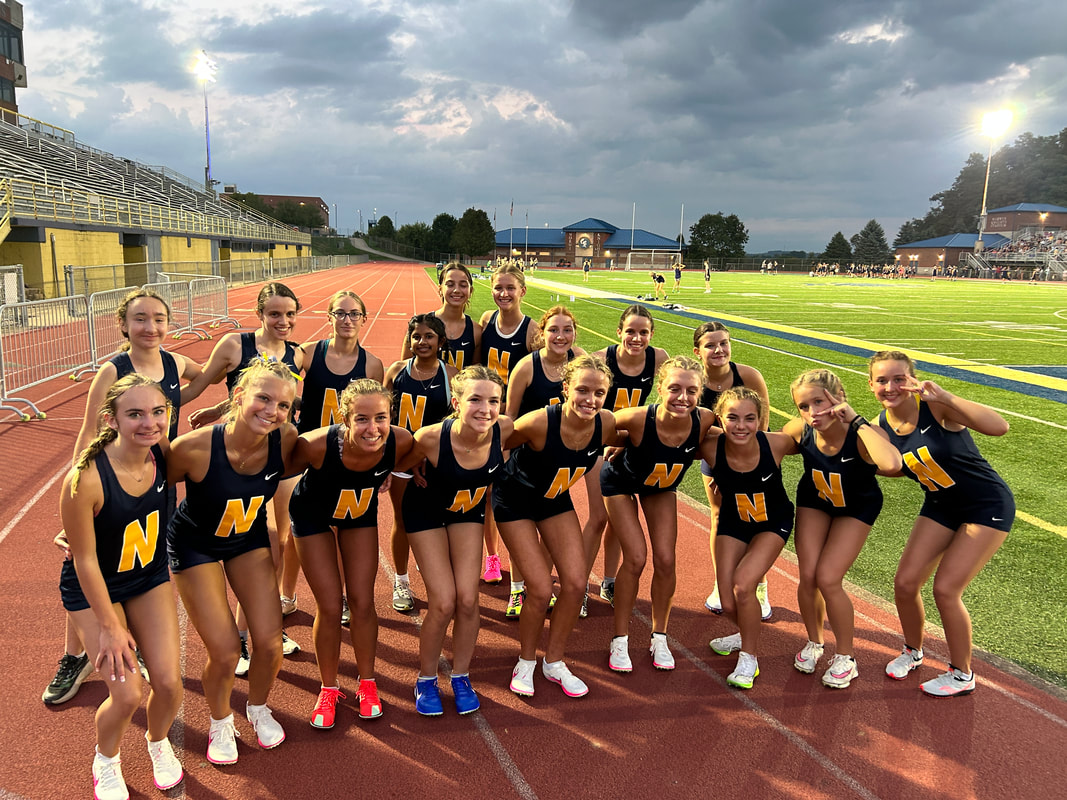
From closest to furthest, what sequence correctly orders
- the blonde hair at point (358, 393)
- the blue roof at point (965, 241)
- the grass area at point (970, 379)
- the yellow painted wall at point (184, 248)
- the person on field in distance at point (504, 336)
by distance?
the blonde hair at point (358, 393), the grass area at point (970, 379), the person on field in distance at point (504, 336), the yellow painted wall at point (184, 248), the blue roof at point (965, 241)

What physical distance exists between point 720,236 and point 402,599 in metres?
109

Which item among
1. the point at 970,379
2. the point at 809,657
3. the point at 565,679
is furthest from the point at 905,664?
the point at 970,379

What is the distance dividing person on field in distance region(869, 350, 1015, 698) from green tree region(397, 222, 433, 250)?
109m

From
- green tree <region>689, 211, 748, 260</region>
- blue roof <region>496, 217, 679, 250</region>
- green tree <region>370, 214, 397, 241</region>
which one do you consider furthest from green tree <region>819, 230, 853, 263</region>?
green tree <region>370, 214, 397, 241</region>

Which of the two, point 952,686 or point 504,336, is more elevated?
point 504,336

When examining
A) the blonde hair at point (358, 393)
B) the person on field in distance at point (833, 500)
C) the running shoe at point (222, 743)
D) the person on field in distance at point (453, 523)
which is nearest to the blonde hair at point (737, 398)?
the person on field in distance at point (833, 500)

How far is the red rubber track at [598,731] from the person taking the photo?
3145 mm

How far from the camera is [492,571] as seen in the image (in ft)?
17.0

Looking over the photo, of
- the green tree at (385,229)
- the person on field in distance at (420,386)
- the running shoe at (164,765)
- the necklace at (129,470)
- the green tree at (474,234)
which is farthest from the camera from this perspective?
the green tree at (385,229)

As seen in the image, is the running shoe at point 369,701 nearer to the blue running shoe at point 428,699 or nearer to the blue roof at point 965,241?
the blue running shoe at point 428,699

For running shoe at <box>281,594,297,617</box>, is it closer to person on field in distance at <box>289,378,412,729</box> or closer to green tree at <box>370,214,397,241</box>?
person on field in distance at <box>289,378,412,729</box>

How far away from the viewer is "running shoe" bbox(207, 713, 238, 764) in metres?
3.20

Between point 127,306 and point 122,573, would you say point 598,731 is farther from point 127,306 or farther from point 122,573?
point 127,306

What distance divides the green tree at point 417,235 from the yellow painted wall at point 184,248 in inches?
2829
